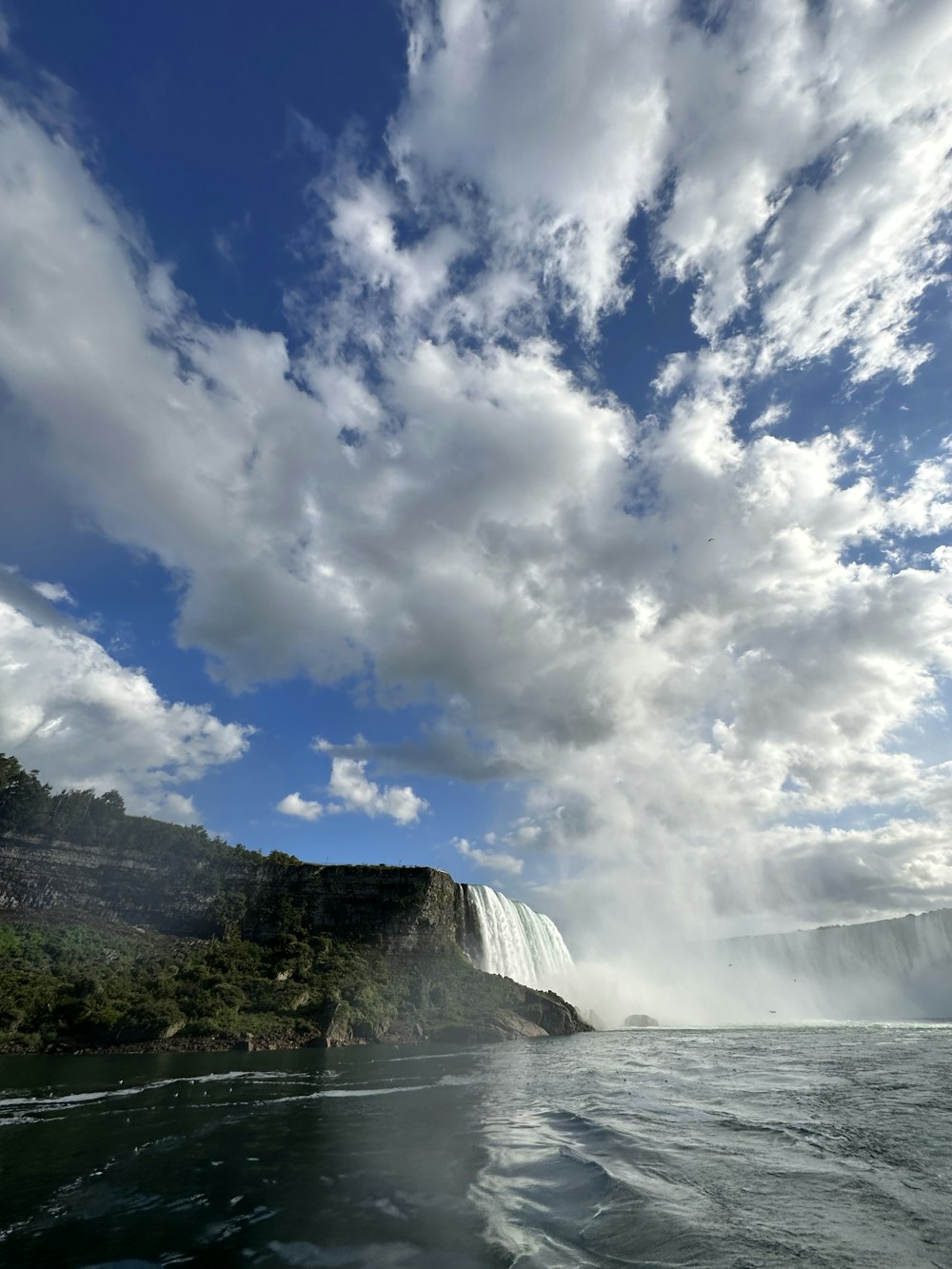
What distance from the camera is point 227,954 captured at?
7688 centimetres

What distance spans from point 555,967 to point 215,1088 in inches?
3253

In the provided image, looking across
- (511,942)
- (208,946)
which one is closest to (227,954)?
(208,946)

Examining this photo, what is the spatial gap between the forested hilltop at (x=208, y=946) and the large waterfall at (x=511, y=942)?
3.65 m

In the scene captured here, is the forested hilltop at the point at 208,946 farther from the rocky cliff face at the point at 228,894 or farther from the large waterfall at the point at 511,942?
the large waterfall at the point at 511,942

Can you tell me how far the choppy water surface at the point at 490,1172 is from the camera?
10.8m

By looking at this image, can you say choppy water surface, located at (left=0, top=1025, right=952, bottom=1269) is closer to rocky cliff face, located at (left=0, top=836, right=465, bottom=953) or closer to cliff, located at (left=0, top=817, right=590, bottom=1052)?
cliff, located at (left=0, top=817, right=590, bottom=1052)

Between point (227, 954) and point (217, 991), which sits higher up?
point (227, 954)

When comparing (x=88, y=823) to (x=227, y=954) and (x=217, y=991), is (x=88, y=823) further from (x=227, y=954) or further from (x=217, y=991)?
(x=217, y=991)

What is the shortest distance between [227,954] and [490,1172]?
74066 millimetres

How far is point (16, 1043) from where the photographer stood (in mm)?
50594

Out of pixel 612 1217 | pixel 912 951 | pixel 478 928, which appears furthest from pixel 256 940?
pixel 912 951

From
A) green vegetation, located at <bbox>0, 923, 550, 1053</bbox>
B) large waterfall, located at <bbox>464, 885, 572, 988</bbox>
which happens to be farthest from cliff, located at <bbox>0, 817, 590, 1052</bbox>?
large waterfall, located at <bbox>464, 885, 572, 988</bbox>

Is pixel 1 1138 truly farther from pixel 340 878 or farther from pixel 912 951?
pixel 912 951

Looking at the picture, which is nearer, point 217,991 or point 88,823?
point 217,991
